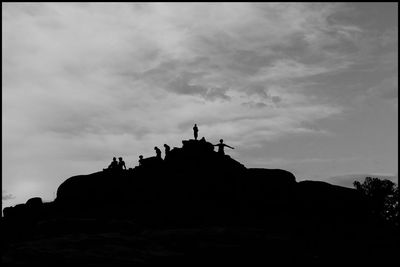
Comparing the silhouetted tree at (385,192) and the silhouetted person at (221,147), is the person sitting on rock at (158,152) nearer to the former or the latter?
the silhouetted person at (221,147)

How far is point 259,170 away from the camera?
41844 millimetres

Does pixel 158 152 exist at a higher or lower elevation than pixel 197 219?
Result: higher

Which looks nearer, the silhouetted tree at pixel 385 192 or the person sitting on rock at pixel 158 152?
the person sitting on rock at pixel 158 152

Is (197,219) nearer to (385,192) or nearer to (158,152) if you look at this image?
(158,152)

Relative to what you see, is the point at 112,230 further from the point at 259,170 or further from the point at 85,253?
the point at 259,170

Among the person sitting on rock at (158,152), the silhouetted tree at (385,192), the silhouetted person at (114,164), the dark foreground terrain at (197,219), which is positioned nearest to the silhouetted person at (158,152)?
the person sitting on rock at (158,152)

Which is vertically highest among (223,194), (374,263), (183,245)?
(223,194)

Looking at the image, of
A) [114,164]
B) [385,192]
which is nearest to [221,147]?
[114,164]

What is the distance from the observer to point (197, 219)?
36.2 metres

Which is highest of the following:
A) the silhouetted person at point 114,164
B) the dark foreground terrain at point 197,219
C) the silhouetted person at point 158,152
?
the silhouetted person at point 158,152

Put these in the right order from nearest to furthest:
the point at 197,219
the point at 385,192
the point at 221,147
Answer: the point at 197,219 < the point at 221,147 < the point at 385,192

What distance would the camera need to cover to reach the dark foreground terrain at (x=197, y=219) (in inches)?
883

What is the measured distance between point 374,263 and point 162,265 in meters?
11.2

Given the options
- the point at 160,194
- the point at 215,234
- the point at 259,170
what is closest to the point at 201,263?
the point at 215,234
